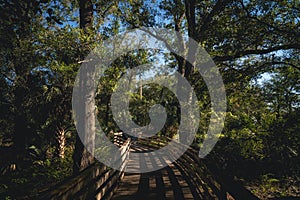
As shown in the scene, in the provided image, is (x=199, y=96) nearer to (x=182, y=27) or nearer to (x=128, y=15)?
(x=182, y=27)

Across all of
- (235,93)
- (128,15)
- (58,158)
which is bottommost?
(58,158)

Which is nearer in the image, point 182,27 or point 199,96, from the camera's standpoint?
point 199,96

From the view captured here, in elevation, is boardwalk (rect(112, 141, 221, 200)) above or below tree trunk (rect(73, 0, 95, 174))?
below

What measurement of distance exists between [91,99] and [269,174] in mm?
9505

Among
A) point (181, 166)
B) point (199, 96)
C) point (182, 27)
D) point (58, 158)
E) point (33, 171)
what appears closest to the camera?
point (181, 166)

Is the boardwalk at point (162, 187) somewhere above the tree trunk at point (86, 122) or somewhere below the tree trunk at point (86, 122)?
below

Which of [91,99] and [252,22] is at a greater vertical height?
[252,22]

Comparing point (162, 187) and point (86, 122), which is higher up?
point (86, 122)

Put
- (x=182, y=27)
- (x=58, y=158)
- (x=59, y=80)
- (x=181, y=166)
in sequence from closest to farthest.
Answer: (x=181, y=166), (x=58, y=158), (x=59, y=80), (x=182, y=27)

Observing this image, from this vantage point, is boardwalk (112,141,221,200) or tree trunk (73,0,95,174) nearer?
boardwalk (112,141,221,200)

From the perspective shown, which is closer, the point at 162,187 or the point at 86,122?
the point at 162,187

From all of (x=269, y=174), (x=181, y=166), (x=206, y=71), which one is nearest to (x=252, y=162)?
(x=269, y=174)

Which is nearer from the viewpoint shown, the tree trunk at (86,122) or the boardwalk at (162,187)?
the boardwalk at (162,187)

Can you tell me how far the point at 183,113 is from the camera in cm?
1689
